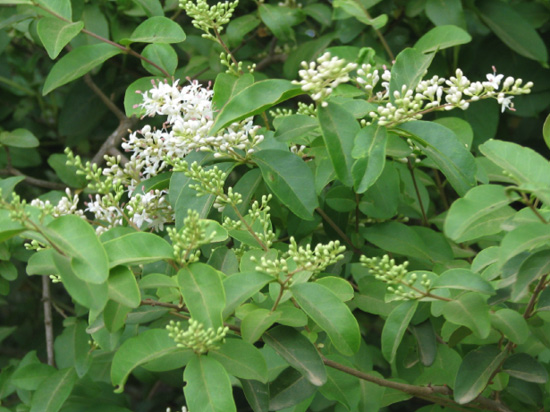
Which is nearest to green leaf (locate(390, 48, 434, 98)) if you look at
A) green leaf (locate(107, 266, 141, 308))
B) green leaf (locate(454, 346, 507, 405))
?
green leaf (locate(454, 346, 507, 405))

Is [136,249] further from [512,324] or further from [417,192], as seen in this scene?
[417,192]

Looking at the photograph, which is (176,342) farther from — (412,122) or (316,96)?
(412,122)

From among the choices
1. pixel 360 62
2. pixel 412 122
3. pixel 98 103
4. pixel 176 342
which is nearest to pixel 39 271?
pixel 176 342

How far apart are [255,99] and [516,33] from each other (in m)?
1.57

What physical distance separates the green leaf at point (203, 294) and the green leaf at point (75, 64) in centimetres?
79

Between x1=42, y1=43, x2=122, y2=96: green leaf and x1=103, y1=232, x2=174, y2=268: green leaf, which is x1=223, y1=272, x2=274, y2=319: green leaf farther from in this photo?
x1=42, y1=43, x2=122, y2=96: green leaf

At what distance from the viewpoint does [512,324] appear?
51.8 inches

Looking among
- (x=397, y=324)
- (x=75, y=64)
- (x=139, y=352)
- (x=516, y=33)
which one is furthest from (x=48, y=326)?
(x=516, y=33)

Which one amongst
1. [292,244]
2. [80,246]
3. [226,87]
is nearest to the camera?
[80,246]

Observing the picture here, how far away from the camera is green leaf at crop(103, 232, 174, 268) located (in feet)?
3.84

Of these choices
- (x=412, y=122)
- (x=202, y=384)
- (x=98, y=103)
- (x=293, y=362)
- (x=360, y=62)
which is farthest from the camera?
(x=98, y=103)

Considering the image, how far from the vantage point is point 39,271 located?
3.96ft

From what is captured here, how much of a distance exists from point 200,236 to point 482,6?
182 cm

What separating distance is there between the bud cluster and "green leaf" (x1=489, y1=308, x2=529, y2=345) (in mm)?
538
